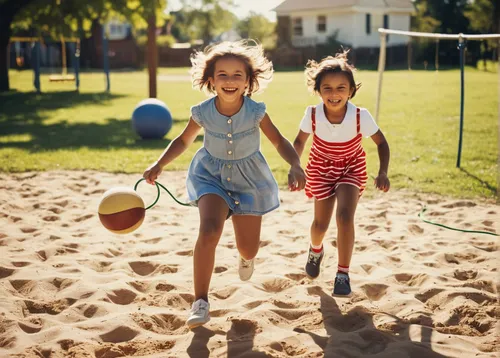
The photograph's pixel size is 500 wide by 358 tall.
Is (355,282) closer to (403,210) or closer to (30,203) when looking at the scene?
(403,210)

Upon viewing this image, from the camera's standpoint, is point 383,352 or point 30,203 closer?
point 383,352

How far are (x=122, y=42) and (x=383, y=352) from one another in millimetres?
56424

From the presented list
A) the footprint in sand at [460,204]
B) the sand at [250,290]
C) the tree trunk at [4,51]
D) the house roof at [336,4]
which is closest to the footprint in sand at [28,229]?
the sand at [250,290]

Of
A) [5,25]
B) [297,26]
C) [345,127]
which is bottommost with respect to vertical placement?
[345,127]

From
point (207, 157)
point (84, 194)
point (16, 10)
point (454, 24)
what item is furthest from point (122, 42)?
point (207, 157)

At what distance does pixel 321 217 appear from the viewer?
16.8ft

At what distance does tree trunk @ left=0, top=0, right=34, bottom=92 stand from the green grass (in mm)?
954

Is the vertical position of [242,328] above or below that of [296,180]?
below

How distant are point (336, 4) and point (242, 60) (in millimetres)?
45659

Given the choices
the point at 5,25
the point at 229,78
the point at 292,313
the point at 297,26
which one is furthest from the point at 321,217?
the point at 297,26

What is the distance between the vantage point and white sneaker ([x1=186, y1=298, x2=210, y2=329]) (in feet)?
13.2

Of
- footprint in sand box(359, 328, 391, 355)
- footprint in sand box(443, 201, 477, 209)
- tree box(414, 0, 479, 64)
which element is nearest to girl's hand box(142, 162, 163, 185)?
footprint in sand box(359, 328, 391, 355)

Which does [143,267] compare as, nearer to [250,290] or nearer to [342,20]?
[250,290]

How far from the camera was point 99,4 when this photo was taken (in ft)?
74.4
